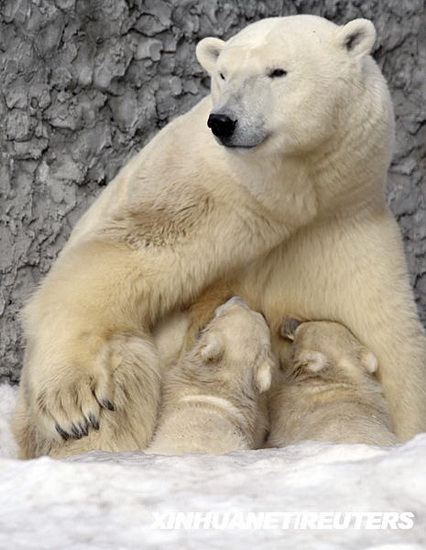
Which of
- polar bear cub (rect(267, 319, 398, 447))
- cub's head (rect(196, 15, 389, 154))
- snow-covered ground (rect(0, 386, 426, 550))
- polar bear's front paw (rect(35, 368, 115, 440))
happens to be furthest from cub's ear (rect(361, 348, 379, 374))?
snow-covered ground (rect(0, 386, 426, 550))

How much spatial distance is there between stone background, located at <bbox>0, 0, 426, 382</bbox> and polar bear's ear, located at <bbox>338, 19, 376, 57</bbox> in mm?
1524

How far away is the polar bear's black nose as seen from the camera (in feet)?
9.39

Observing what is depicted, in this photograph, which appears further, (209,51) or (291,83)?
(209,51)

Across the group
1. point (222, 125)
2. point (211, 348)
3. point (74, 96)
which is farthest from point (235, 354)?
point (74, 96)

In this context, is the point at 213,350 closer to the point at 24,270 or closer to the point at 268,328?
the point at 268,328

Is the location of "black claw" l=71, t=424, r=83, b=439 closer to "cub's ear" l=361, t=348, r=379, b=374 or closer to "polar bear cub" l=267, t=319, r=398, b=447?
"polar bear cub" l=267, t=319, r=398, b=447

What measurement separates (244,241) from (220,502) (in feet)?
5.36

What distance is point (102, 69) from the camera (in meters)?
4.56

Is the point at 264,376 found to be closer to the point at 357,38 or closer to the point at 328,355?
the point at 328,355

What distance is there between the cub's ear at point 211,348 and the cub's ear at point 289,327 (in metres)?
0.33

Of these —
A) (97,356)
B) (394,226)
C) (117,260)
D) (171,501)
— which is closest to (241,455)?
(171,501)

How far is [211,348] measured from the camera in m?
3.24

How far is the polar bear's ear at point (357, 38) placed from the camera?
3.23 metres

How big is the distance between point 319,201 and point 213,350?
0.58 metres
